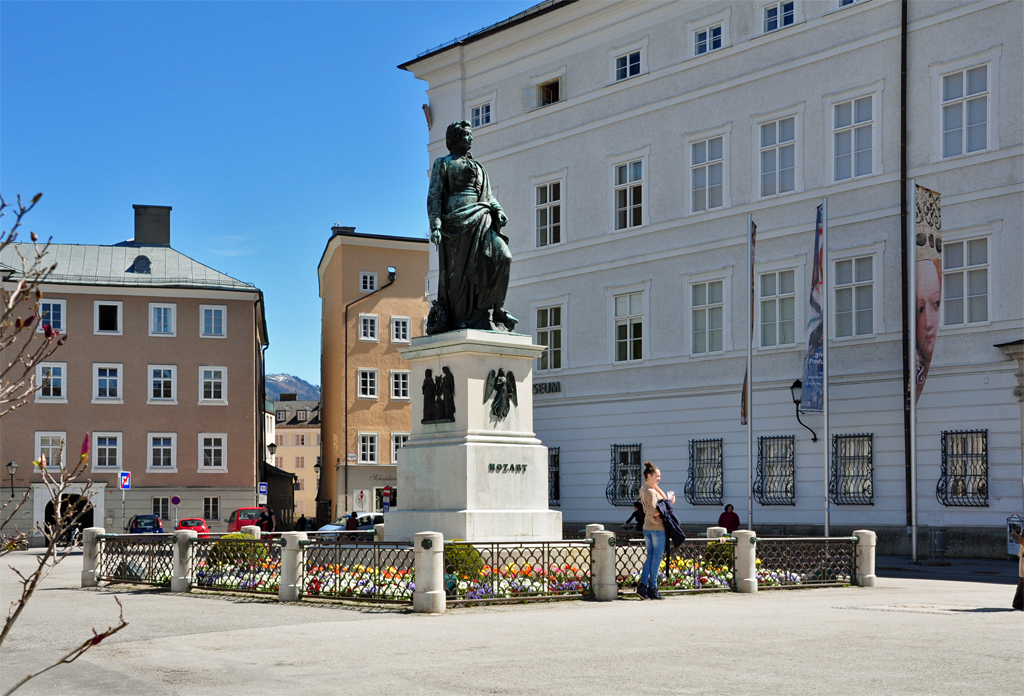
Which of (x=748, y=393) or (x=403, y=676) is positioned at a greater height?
(x=748, y=393)

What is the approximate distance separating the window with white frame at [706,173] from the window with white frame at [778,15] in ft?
11.4

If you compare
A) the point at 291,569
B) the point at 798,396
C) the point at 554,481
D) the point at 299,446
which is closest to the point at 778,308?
the point at 798,396

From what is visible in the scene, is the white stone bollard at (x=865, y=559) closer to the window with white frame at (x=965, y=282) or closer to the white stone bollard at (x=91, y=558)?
the window with white frame at (x=965, y=282)

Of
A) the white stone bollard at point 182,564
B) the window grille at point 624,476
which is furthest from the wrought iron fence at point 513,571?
the window grille at point 624,476

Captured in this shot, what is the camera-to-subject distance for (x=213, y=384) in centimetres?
5853

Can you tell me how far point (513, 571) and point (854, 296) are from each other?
19743 millimetres

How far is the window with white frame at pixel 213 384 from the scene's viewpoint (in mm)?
58250

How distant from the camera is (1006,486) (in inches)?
1112

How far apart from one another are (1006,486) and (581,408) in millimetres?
15064

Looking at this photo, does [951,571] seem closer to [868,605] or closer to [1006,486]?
[1006,486]

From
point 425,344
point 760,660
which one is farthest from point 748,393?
point 760,660

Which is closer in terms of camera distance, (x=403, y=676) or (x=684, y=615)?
(x=403, y=676)

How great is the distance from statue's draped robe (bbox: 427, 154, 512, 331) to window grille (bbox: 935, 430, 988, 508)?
51.5 ft

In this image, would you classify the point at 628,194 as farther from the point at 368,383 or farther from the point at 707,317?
the point at 368,383
